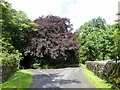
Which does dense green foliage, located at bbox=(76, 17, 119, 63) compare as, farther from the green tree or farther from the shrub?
the shrub

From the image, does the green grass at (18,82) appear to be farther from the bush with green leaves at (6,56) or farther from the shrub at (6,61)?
the bush with green leaves at (6,56)

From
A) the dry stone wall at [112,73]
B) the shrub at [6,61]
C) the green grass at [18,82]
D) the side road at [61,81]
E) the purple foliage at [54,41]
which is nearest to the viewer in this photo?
the dry stone wall at [112,73]

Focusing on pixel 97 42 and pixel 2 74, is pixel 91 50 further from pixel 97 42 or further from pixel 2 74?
pixel 2 74

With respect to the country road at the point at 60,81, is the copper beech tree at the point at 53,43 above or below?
above

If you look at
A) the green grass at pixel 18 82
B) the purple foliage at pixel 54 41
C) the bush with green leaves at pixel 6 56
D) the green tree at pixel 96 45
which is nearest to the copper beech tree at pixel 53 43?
the purple foliage at pixel 54 41

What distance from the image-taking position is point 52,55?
3700 centimetres

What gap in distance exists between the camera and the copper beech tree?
37250mm

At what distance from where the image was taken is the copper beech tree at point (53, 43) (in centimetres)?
3725

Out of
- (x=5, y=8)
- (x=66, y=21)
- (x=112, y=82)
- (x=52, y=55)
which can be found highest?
(x=66, y=21)

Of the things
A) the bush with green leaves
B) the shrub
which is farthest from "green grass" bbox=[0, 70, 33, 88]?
the bush with green leaves

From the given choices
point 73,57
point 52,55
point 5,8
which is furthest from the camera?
→ point 73,57

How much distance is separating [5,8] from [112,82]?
8402 millimetres

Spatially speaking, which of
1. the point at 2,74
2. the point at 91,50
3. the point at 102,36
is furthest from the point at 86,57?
the point at 2,74

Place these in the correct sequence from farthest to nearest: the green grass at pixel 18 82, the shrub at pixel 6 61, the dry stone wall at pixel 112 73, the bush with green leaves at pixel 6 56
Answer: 1. the bush with green leaves at pixel 6 56
2. the shrub at pixel 6 61
3. the green grass at pixel 18 82
4. the dry stone wall at pixel 112 73
